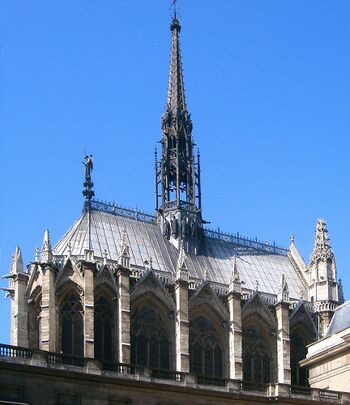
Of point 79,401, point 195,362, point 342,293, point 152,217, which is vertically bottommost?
point 79,401

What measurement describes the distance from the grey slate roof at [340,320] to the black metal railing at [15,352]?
29.2 meters

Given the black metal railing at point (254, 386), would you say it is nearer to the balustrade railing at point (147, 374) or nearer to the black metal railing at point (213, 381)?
the balustrade railing at point (147, 374)

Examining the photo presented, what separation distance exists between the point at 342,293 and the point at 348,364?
23.0 m

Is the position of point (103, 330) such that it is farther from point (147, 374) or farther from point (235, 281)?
point (147, 374)

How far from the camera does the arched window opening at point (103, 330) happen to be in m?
86.9

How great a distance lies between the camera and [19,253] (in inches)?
3452

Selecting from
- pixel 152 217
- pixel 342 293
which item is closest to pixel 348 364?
pixel 342 293

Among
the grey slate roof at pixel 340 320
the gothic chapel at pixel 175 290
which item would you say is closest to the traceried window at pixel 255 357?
the gothic chapel at pixel 175 290

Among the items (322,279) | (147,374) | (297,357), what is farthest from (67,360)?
(322,279)

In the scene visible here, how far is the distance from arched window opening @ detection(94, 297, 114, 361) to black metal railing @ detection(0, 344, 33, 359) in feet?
76.3

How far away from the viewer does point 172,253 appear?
9831cm

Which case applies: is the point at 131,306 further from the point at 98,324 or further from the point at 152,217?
the point at 152,217

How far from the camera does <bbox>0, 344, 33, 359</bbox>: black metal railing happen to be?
6224cm

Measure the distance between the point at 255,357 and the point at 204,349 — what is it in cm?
476
